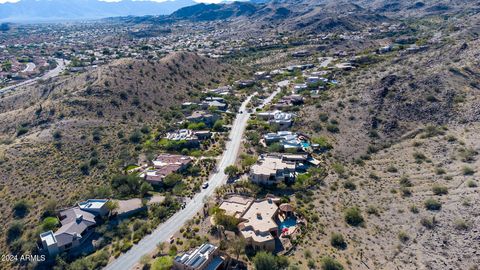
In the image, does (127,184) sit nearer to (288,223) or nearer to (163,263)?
(163,263)

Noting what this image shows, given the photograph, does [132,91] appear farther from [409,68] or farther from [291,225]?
[409,68]

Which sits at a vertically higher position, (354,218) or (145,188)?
(354,218)

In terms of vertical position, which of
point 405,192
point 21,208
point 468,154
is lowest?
point 21,208

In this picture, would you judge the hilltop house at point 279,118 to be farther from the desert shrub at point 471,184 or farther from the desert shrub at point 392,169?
the desert shrub at point 471,184

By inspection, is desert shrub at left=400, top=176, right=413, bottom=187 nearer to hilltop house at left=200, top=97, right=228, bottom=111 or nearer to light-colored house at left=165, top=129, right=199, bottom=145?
light-colored house at left=165, top=129, right=199, bottom=145

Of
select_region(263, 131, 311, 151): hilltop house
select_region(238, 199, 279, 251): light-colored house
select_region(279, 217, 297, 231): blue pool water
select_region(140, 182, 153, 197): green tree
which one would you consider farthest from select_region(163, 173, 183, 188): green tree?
select_region(263, 131, 311, 151): hilltop house

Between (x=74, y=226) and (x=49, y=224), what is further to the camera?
(x=49, y=224)

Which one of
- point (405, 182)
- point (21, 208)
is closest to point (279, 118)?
point (405, 182)
